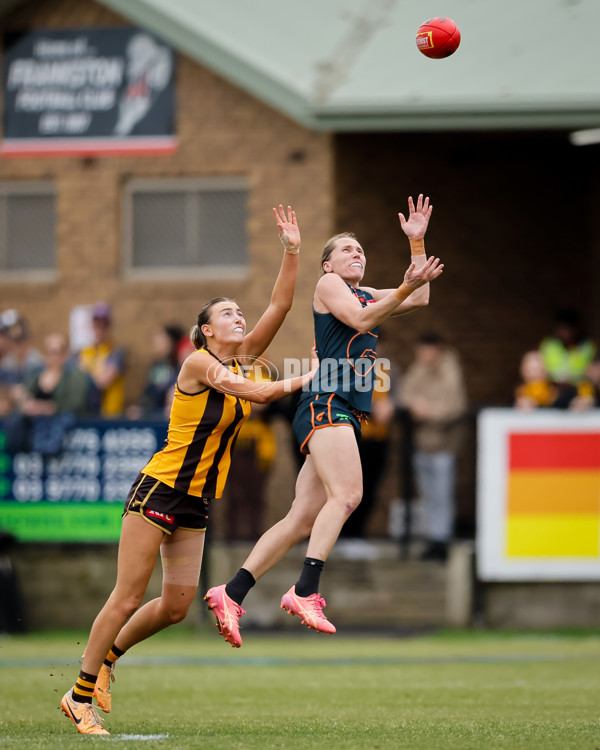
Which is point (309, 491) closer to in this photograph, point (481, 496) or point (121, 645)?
point (121, 645)

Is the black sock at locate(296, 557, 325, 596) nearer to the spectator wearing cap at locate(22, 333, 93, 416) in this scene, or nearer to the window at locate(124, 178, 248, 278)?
the spectator wearing cap at locate(22, 333, 93, 416)

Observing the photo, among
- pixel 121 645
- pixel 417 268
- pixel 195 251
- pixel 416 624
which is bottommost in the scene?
pixel 416 624

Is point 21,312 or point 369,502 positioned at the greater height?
point 21,312

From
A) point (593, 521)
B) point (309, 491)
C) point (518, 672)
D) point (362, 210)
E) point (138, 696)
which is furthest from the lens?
point (362, 210)

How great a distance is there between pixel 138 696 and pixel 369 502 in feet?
15.9

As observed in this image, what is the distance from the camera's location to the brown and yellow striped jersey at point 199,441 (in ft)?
24.7

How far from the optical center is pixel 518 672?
1139 centimetres

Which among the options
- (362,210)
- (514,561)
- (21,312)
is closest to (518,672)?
(514,561)

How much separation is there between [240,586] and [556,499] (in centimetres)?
723

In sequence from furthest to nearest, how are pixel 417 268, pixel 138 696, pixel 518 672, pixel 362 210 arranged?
pixel 362 210
pixel 518 672
pixel 138 696
pixel 417 268

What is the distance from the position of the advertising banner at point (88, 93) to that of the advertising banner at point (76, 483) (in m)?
4.15

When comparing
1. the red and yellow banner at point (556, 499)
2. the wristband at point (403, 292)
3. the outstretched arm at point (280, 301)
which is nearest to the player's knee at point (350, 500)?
the outstretched arm at point (280, 301)

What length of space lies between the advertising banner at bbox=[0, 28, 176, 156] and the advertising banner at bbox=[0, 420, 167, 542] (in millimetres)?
4150

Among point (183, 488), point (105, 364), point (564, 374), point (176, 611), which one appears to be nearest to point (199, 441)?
point (183, 488)
